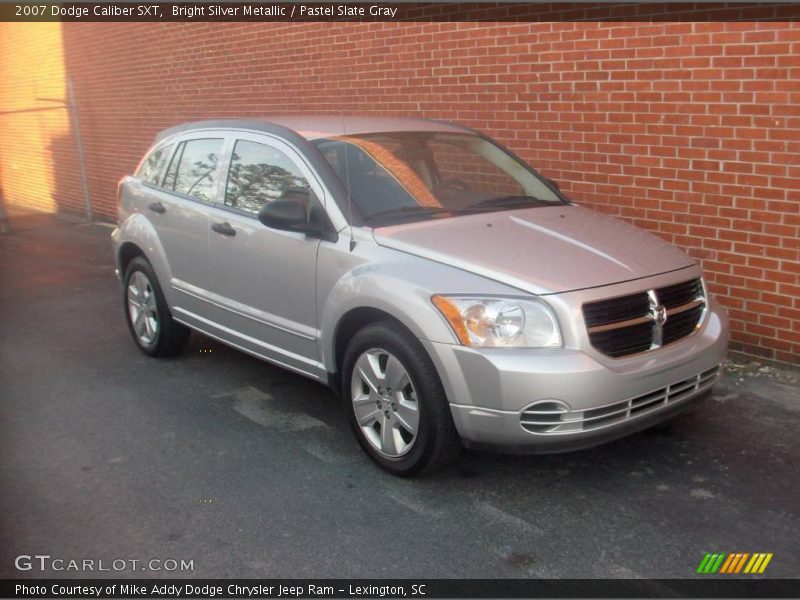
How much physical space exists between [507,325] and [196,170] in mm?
2924

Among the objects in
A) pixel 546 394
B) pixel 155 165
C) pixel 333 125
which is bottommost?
pixel 546 394

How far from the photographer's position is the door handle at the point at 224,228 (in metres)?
5.22

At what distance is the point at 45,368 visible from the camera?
6.33m

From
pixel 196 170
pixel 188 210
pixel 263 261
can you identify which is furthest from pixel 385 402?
pixel 196 170

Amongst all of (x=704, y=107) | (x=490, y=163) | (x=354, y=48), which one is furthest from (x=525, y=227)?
(x=354, y=48)

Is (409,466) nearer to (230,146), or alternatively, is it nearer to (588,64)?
(230,146)

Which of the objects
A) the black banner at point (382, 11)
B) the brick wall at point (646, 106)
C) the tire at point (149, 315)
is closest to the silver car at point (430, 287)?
the tire at point (149, 315)

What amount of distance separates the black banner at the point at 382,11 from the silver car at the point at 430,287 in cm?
164

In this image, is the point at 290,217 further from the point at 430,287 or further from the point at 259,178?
the point at 430,287

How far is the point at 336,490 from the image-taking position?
13.6ft

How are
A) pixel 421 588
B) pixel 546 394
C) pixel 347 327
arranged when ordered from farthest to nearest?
pixel 347 327 < pixel 546 394 < pixel 421 588

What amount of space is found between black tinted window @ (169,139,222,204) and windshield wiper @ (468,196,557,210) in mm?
1780

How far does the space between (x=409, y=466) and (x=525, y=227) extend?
1412 mm

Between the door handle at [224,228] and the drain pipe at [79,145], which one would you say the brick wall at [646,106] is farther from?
the drain pipe at [79,145]
